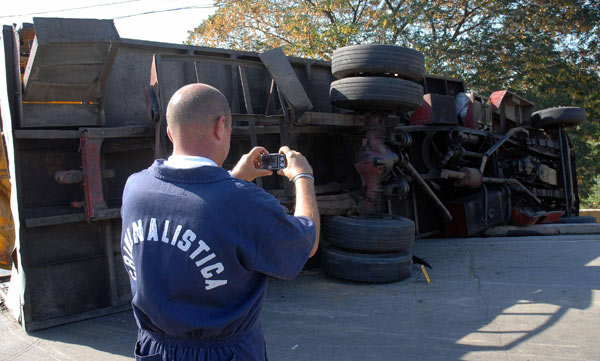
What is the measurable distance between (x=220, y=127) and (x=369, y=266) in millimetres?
3856

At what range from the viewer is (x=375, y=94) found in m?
5.43

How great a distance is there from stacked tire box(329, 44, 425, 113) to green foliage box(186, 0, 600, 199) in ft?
38.9

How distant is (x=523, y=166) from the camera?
9.34 m

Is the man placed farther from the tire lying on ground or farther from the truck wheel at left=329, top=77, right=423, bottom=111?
the tire lying on ground

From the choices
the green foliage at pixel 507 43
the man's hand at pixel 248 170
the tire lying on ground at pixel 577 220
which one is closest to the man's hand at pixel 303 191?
the man's hand at pixel 248 170

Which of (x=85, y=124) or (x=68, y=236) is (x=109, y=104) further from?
(x=68, y=236)

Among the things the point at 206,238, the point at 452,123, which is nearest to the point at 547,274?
the point at 452,123

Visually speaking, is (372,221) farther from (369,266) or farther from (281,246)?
(281,246)

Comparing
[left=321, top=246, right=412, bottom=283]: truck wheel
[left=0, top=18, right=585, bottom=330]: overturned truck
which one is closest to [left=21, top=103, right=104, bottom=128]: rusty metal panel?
[left=0, top=18, right=585, bottom=330]: overturned truck

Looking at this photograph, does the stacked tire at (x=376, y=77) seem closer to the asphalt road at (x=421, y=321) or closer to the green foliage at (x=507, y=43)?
the asphalt road at (x=421, y=321)

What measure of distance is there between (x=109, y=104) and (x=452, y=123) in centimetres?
491

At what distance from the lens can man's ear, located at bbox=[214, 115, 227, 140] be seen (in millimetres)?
1700

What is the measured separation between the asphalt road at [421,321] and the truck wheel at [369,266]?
0.31 ft

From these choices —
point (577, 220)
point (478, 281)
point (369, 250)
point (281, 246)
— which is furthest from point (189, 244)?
point (577, 220)
